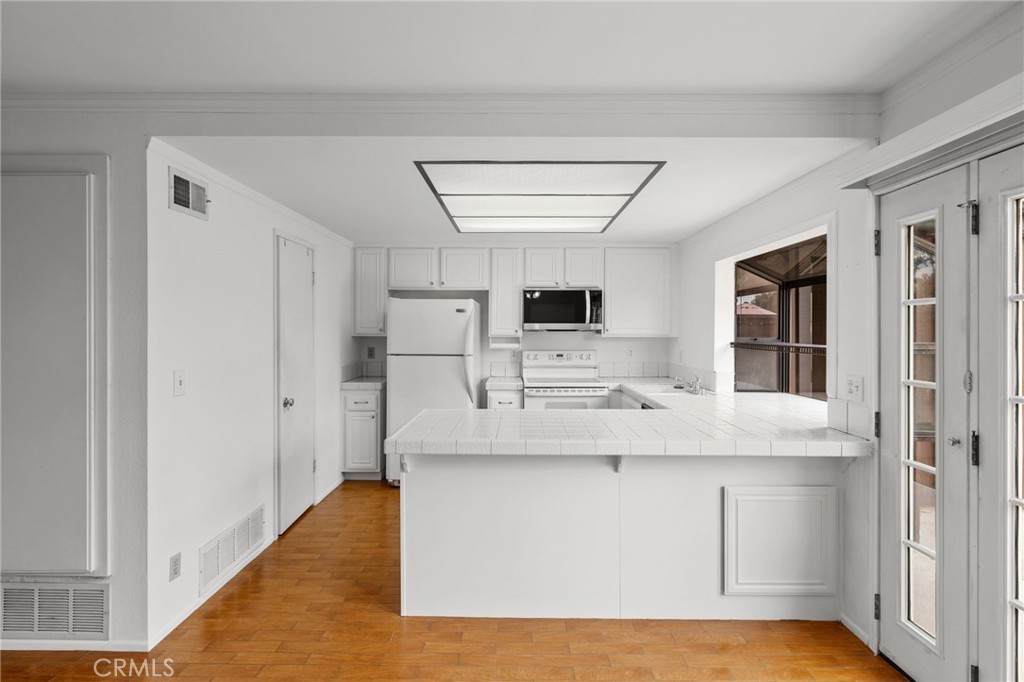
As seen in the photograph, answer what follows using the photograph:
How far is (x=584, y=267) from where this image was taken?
5203mm

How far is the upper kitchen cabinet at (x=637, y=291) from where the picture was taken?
5203mm

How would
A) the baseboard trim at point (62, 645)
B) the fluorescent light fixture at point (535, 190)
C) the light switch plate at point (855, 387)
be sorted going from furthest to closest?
the fluorescent light fixture at point (535, 190) < the light switch plate at point (855, 387) < the baseboard trim at point (62, 645)

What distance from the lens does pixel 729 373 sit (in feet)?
14.2

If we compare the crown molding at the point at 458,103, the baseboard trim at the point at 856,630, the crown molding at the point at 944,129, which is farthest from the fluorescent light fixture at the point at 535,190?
the baseboard trim at the point at 856,630

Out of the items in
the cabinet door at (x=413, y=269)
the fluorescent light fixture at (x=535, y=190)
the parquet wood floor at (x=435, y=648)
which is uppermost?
the fluorescent light fixture at (x=535, y=190)

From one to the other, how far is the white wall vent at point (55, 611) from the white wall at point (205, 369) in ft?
0.70

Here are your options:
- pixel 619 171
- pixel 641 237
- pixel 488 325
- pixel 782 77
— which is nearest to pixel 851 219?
pixel 782 77

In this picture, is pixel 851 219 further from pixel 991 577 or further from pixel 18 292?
pixel 18 292

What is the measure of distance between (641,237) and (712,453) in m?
2.80

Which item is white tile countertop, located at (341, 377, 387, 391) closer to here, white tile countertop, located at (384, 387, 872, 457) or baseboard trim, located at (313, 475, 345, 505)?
baseboard trim, located at (313, 475, 345, 505)

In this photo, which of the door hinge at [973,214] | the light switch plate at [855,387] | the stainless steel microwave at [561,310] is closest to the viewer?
the door hinge at [973,214]

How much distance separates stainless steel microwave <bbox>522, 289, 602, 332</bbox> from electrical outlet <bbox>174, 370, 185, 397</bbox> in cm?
310

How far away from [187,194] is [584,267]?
3.38 meters

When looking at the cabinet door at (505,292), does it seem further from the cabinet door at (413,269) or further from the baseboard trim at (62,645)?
the baseboard trim at (62,645)
